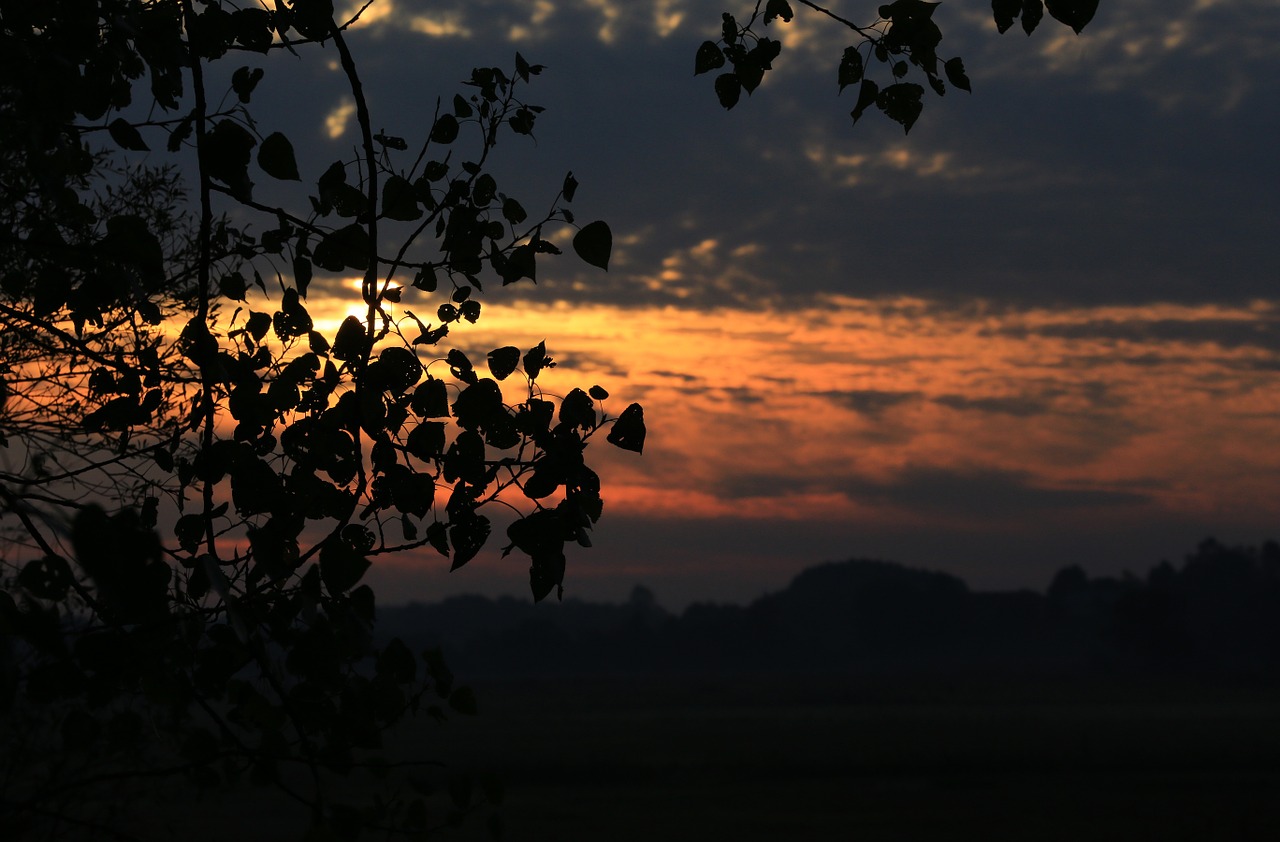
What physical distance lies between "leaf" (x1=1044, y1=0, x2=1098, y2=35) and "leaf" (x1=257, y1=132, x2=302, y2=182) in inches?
105

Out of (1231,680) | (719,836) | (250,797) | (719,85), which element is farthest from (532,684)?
(719,85)

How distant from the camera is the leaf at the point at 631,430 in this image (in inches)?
164

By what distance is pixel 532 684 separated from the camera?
6969 inches

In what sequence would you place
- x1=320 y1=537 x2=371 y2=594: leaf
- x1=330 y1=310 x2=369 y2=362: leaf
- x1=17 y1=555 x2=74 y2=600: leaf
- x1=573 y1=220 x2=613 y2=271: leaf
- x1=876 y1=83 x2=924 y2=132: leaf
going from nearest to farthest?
x1=17 y1=555 x2=74 y2=600: leaf < x1=320 y1=537 x2=371 y2=594: leaf < x1=573 y1=220 x2=613 y2=271: leaf < x1=330 y1=310 x2=369 y2=362: leaf < x1=876 y1=83 x2=924 y2=132: leaf

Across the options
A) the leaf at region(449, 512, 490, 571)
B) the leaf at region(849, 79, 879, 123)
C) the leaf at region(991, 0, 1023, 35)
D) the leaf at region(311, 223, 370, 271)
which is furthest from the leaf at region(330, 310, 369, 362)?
the leaf at region(991, 0, 1023, 35)

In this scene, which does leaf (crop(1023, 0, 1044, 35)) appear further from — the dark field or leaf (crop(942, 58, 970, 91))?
the dark field

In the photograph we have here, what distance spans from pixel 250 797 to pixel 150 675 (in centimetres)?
5734

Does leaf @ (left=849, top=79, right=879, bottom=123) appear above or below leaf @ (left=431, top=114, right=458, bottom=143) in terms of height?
above

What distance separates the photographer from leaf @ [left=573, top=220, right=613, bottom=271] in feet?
14.0

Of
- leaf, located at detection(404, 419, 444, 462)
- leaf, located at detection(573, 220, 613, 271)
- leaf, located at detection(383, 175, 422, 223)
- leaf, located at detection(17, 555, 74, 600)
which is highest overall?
leaf, located at detection(383, 175, 422, 223)

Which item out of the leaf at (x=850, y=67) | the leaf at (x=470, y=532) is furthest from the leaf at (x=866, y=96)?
the leaf at (x=470, y=532)

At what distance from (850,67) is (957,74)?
60 centimetres

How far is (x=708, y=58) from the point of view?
5273mm

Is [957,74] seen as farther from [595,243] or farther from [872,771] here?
[872,771]
